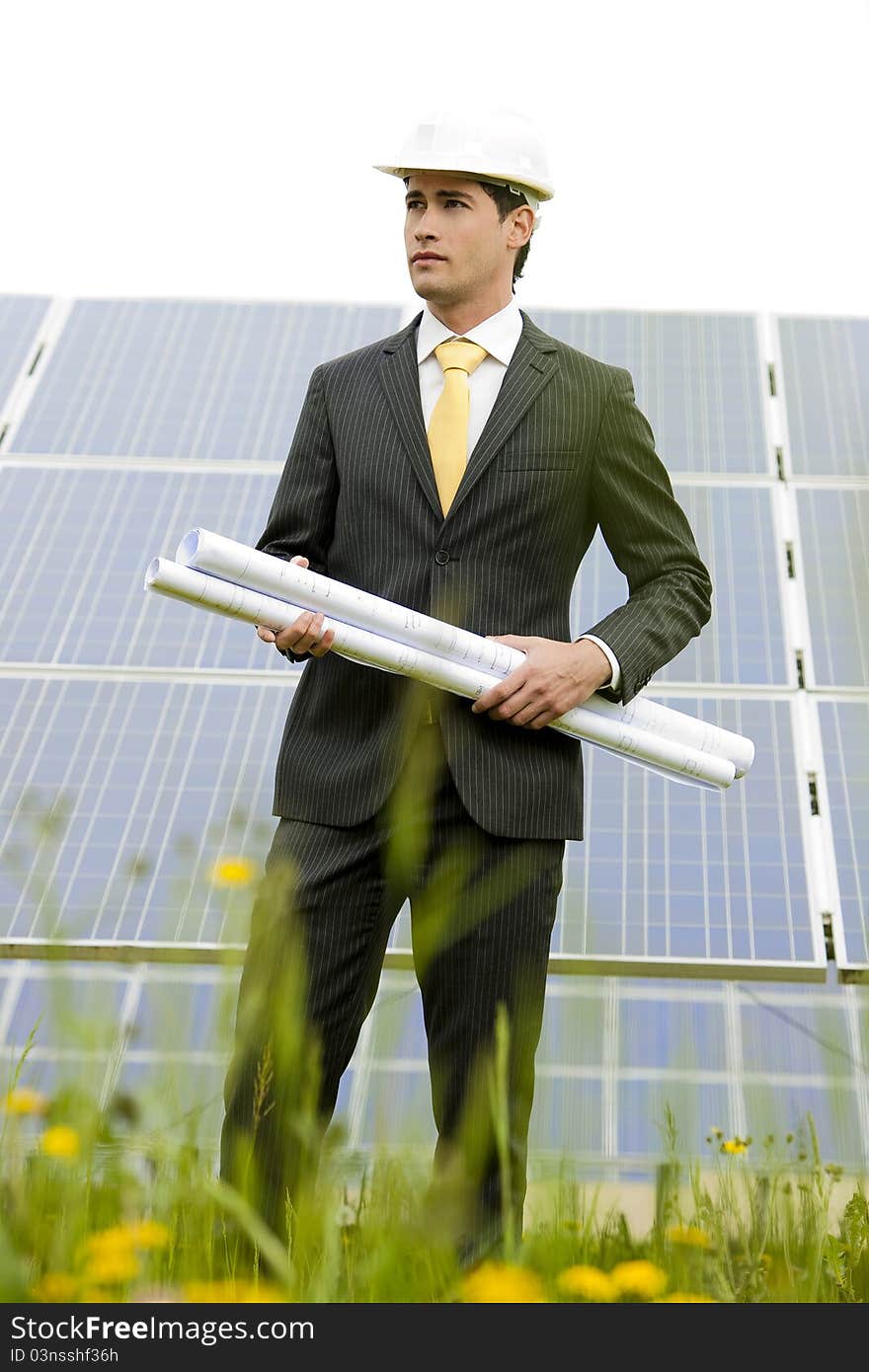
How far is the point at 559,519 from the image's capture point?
2.40 metres

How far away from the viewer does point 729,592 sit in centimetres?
451

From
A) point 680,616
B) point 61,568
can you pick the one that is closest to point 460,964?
point 680,616

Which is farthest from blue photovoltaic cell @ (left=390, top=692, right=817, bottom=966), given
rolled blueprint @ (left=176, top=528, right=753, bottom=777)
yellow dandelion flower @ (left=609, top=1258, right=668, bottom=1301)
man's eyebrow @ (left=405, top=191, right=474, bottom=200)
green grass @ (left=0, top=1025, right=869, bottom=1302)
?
green grass @ (left=0, top=1025, right=869, bottom=1302)

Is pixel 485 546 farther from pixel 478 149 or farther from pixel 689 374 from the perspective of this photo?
pixel 689 374

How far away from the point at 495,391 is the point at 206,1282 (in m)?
1.64

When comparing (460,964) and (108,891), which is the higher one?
(108,891)

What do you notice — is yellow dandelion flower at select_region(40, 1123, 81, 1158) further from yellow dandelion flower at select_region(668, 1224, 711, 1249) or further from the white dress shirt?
the white dress shirt

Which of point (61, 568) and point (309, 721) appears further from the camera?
point (61, 568)

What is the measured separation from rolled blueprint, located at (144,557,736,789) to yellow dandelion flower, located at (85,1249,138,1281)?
1145mm

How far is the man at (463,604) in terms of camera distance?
2201 millimetres

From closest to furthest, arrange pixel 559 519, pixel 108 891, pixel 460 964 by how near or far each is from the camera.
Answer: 1. pixel 460 964
2. pixel 559 519
3. pixel 108 891

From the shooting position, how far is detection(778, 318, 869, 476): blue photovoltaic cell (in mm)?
4953

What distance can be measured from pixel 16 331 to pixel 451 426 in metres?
3.71

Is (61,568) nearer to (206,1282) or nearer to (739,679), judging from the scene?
(739,679)
